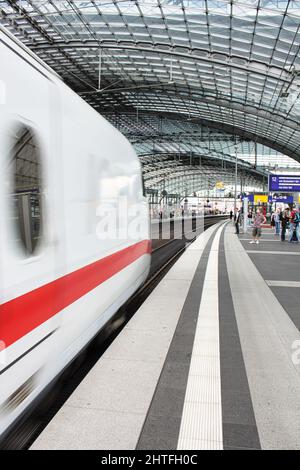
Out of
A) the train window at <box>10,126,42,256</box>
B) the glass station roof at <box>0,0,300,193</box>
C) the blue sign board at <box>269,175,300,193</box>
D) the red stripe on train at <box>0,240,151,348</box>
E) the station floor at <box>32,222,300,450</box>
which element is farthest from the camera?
the blue sign board at <box>269,175,300,193</box>

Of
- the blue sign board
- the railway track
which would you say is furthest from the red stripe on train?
the blue sign board

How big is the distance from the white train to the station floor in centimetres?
44

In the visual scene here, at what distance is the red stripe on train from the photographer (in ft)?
7.69

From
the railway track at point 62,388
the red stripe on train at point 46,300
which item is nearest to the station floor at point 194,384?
the railway track at point 62,388

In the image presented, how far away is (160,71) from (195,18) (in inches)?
399

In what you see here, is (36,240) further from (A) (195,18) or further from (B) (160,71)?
(B) (160,71)

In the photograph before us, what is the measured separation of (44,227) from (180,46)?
2736cm

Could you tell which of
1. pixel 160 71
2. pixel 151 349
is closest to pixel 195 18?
pixel 160 71

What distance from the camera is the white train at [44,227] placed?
242 centimetres

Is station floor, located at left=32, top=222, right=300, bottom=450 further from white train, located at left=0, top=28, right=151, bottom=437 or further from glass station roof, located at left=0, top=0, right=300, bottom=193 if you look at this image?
glass station roof, located at left=0, top=0, right=300, bottom=193

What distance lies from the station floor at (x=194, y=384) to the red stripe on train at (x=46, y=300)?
83cm

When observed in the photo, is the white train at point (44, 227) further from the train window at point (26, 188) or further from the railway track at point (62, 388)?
the railway track at point (62, 388)

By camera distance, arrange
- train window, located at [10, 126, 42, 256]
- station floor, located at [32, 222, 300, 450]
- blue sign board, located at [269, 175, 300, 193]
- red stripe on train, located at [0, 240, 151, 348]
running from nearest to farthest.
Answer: red stripe on train, located at [0, 240, 151, 348], train window, located at [10, 126, 42, 256], station floor, located at [32, 222, 300, 450], blue sign board, located at [269, 175, 300, 193]

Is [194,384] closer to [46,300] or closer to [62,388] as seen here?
[62,388]
